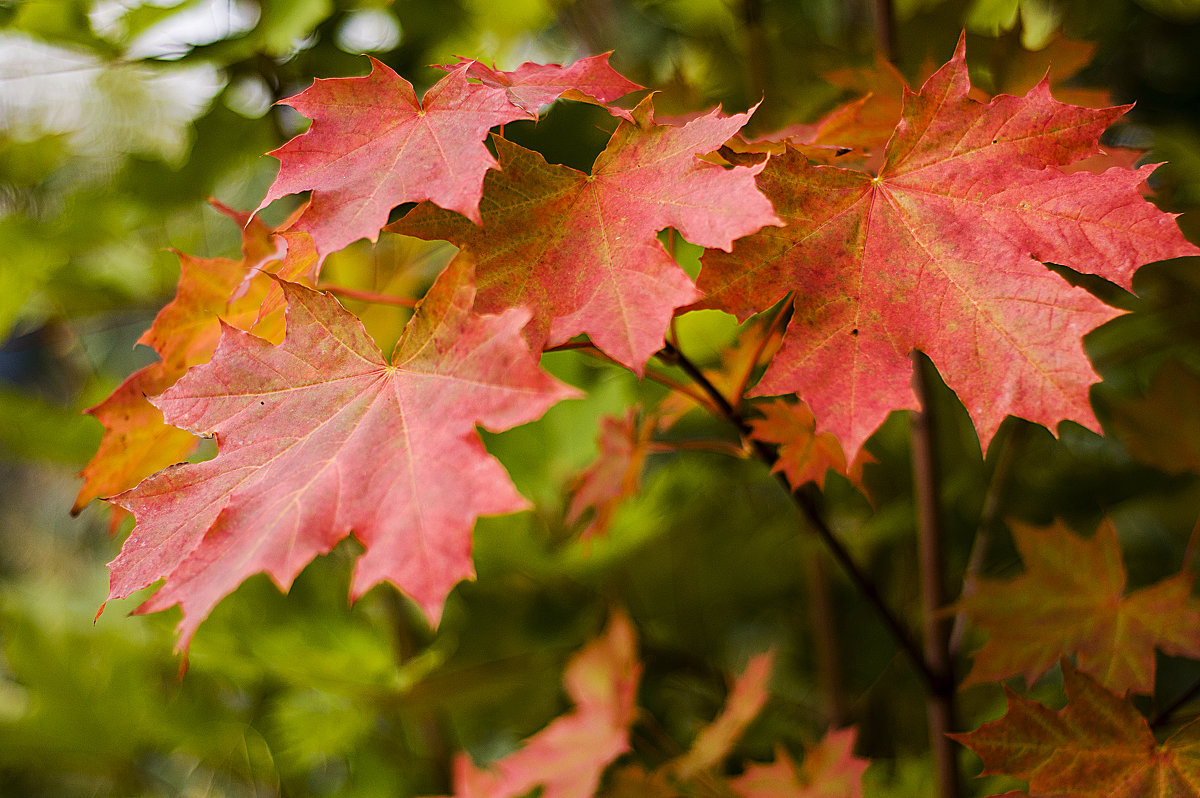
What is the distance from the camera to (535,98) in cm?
40

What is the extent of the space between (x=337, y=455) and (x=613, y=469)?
1.02 ft

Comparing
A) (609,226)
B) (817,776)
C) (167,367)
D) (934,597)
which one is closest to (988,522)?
(934,597)

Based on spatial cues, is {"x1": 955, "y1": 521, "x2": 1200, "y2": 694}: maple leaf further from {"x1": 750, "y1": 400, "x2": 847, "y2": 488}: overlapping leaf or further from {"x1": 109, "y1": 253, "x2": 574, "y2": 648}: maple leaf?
{"x1": 109, "y1": 253, "x2": 574, "y2": 648}: maple leaf

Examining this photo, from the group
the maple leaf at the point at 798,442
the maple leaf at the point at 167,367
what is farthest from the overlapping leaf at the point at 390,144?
the maple leaf at the point at 798,442

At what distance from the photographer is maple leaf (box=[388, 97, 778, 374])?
34cm

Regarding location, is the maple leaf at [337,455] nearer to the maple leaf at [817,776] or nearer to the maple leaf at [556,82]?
the maple leaf at [556,82]

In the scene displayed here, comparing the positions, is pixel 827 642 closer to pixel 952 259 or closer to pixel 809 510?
pixel 809 510

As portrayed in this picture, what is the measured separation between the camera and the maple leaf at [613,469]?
0.63 m

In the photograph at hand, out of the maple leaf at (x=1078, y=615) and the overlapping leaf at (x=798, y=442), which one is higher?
the overlapping leaf at (x=798, y=442)

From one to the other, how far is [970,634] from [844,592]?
0.17 meters

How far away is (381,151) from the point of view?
383mm

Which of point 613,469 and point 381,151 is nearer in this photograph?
point 381,151

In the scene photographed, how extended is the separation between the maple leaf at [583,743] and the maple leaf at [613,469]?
0.43ft

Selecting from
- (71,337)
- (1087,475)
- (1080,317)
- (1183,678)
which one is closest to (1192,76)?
(1087,475)
